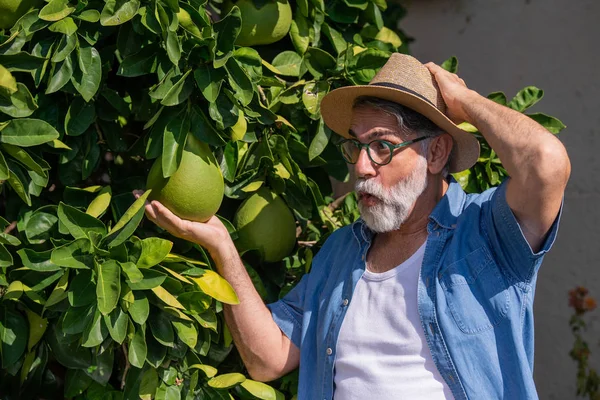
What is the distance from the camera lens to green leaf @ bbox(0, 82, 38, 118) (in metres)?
1.69

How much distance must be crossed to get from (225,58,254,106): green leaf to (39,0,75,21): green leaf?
1.16ft

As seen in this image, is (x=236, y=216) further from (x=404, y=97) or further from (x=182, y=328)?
(x=404, y=97)

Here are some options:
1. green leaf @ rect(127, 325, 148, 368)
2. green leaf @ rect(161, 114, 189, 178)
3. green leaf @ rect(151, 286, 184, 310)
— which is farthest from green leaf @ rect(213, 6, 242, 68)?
green leaf @ rect(127, 325, 148, 368)

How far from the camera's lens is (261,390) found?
1981mm

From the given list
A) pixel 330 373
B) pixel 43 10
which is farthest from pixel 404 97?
pixel 43 10

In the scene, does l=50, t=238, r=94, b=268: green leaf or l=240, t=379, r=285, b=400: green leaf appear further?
l=240, t=379, r=285, b=400: green leaf

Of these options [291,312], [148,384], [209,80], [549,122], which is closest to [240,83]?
[209,80]

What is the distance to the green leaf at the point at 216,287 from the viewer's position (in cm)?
181

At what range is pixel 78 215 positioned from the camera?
5.57 ft

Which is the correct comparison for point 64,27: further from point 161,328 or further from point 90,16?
point 161,328

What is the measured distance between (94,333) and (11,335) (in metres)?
0.27

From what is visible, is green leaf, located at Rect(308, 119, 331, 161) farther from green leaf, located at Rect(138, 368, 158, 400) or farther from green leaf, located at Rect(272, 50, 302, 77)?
green leaf, located at Rect(138, 368, 158, 400)

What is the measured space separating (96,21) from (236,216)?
23.2 inches

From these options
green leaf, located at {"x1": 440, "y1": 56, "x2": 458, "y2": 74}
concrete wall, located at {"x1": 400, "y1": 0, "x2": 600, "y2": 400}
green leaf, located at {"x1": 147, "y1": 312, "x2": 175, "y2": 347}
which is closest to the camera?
green leaf, located at {"x1": 147, "y1": 312, "x2": 175, "y2": 347}
